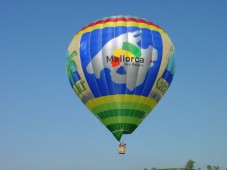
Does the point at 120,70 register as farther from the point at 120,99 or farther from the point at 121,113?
the point at 121,113

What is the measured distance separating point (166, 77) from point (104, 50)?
6690 millimetres

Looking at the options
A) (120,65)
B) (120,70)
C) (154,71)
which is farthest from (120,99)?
(154,71)

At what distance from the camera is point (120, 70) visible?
144 feet

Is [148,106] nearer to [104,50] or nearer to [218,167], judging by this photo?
[104,50]

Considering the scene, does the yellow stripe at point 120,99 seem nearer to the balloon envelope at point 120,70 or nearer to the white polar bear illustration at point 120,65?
the balloon envelope at point 120,70

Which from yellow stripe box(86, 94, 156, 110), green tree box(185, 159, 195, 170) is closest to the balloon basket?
yellow stripe box(86, 94, 156, 110)

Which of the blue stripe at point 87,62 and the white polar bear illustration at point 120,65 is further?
the blue stripe at point 87,62

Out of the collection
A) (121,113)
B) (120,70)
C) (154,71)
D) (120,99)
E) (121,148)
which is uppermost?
(154,71)

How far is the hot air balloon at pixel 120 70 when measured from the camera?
144 feet

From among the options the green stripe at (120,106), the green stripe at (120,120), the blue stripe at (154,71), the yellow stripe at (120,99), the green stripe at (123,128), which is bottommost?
the green stripe at (123,128)

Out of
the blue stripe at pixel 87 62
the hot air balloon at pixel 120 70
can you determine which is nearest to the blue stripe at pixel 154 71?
the hot air balloon at pixel 120 70

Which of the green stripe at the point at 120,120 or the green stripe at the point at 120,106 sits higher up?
the green stripe at the point at 120,106

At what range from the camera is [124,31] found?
44.8m

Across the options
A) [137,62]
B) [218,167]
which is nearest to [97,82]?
[137,62]
